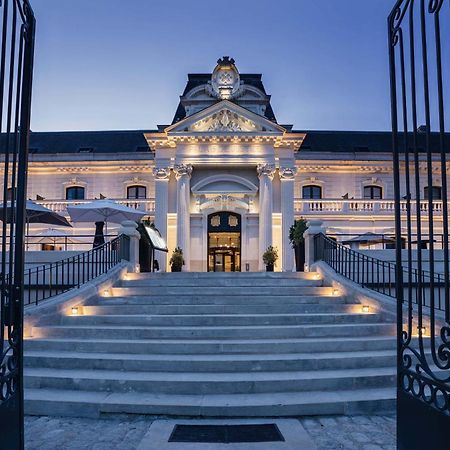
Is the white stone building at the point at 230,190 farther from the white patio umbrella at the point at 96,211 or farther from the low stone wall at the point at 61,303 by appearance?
the low stone wall at the point at 61,303

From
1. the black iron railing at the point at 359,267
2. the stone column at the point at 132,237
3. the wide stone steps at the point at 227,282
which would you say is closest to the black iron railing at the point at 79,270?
the stone column at the point at 132,237

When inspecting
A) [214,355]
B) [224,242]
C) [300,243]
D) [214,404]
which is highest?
[224,242]

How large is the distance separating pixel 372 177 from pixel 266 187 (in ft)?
35.0

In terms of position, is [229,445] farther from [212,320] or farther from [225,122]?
[225,122]

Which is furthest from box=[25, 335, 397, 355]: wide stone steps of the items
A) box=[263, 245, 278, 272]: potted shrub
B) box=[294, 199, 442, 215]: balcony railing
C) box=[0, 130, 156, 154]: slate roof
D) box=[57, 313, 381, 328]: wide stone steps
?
box=[0, 130, 156, 154]: slate roof

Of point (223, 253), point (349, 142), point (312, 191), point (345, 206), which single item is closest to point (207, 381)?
point (223, 253)

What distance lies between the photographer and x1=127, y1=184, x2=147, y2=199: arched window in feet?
107

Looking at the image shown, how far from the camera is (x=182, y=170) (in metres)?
26.7

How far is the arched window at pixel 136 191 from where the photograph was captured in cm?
3256

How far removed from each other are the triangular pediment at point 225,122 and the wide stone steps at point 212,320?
19.5 meters

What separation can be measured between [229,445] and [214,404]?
944 millimetres

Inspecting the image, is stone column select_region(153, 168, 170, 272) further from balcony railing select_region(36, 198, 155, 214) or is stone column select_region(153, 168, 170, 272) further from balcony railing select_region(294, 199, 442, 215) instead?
balcony railing select_region(294, 199, 442, 215)

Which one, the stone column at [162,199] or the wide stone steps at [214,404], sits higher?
the stone column at [162,199]

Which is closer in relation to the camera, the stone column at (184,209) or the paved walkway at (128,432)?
the paved walkway at (128,432)
